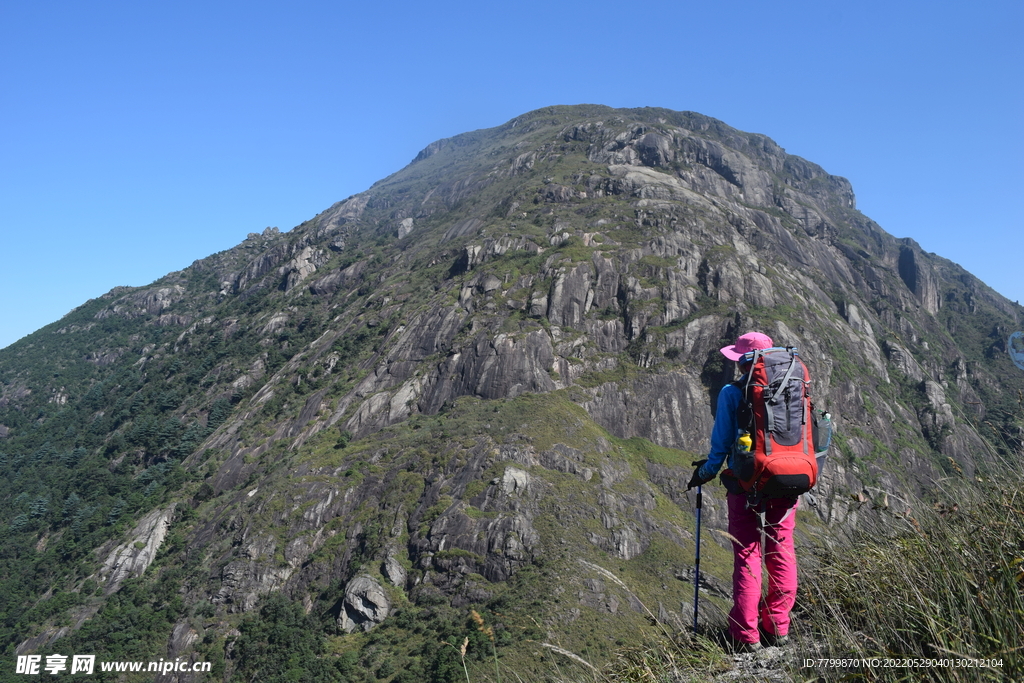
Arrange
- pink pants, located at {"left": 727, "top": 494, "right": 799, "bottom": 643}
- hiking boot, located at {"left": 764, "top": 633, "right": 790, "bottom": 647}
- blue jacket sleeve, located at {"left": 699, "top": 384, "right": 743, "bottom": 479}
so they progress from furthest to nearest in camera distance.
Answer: blue jacket sleeve, located at {"left": 699, "top": 384, "right": 743, "bottom": 479}
pink pants, located at {"left": 727, "top": 494, "right": 799, "bottom": 643}
hiking boot, located at {"left": 764, "top": 633, "right": 790, "bottom": 647}

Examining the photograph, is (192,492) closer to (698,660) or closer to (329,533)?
(329,533)

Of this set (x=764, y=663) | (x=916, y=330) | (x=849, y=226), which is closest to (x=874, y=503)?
(x=764, y=663)

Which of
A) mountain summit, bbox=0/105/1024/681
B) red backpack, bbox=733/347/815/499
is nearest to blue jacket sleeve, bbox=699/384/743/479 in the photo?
red backpack, bbox=733/347/815/499

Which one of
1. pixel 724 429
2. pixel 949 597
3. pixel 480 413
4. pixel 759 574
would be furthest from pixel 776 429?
pixel 480 413

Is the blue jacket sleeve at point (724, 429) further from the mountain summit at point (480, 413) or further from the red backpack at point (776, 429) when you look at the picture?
the mountain summit at point (480, 413)

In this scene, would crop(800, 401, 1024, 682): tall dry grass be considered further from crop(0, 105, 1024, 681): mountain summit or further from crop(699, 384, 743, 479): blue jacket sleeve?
crop(699, 384, 743, 479): blue jacket sleeve

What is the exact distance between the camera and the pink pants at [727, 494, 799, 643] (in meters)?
4.72

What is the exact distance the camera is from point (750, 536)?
5.07 m

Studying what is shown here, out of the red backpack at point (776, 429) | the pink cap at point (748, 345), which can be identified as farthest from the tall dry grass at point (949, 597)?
the pink cap at point (748, 345)

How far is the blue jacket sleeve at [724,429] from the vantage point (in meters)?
5.30

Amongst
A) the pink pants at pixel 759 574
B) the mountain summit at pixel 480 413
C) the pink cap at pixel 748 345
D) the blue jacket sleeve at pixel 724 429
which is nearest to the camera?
the pink pants at pixel 759 574

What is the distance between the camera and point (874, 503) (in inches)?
174

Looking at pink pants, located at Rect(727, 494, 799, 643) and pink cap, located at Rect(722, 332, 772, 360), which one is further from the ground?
pink cap, located at Rect(722, 332, 772, 360)

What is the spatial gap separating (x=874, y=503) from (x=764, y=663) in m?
1.65
